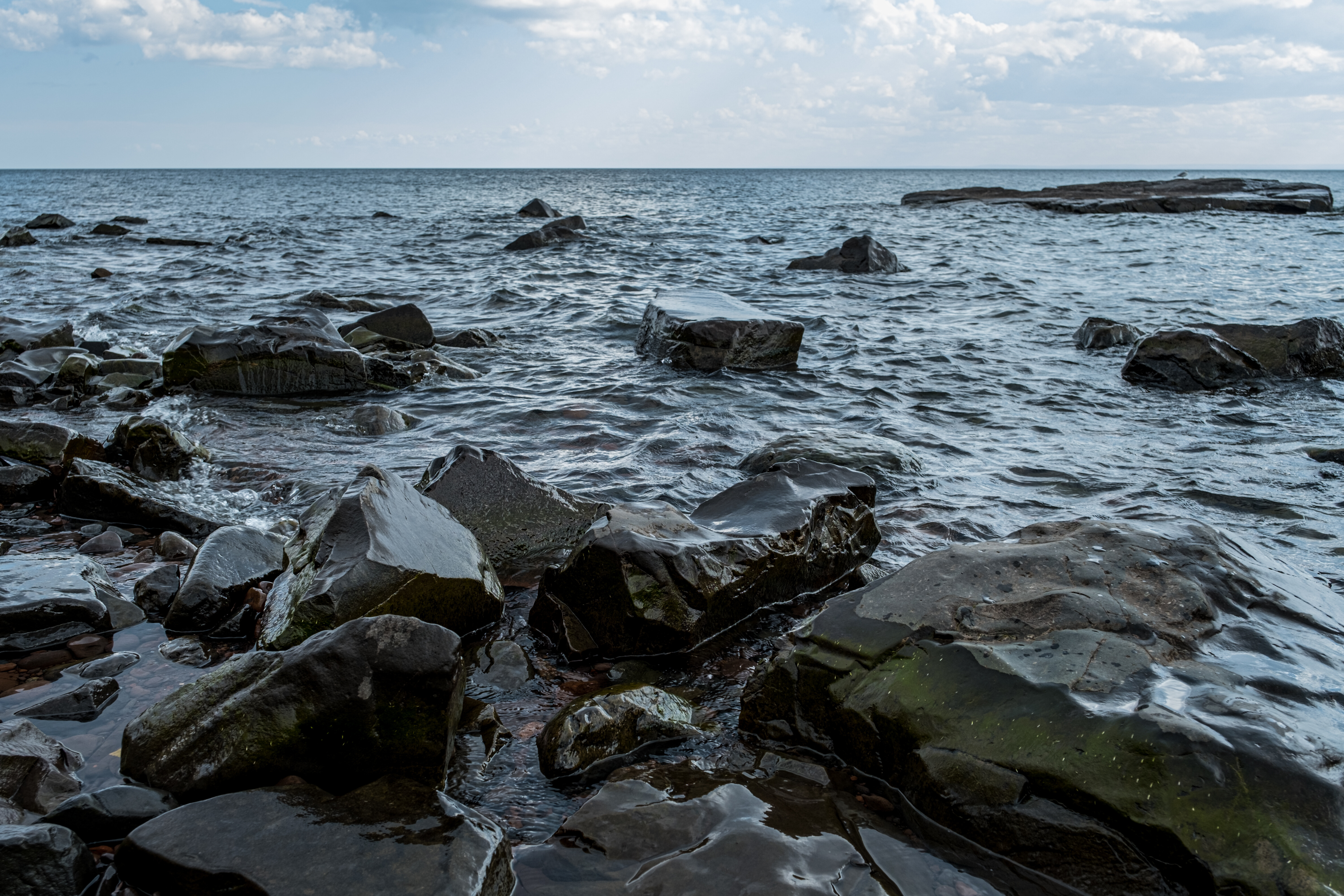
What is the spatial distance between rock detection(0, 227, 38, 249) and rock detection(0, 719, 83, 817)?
2388 centimetres

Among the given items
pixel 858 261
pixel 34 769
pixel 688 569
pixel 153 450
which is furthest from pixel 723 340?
pixel 858 261

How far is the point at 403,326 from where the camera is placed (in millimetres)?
9805

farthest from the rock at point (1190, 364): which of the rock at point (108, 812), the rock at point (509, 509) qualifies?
the rock at point (108, 812)

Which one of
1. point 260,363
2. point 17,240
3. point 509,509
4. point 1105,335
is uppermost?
point 17,240

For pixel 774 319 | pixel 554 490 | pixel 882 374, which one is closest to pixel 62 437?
pixel 554 490

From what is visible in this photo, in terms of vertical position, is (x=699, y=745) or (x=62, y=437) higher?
(x=62, y=437)

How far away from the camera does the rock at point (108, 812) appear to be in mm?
2289

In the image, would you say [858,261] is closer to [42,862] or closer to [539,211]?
[42,862]

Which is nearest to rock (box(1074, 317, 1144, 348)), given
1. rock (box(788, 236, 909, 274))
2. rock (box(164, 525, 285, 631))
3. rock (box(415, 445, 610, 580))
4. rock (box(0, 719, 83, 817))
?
Result: rock (box(788, 236, 909, 274))

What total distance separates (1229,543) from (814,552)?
5.71 feet

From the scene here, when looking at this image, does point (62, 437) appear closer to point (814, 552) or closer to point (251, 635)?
point (251, 635)

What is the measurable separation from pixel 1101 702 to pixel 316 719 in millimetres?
2295

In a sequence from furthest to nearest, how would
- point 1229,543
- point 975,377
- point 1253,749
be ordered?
point 975,377
point 1229,543
point 1253,749

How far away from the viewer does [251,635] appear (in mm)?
3615
